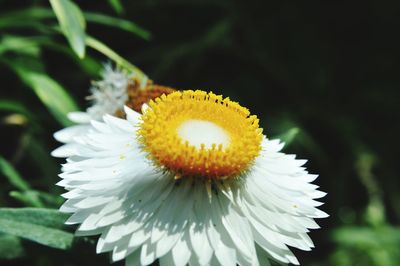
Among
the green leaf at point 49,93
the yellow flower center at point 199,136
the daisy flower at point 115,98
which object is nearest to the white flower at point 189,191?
the yellow flower center at point 199,136

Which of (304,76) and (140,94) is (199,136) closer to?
(140,94)

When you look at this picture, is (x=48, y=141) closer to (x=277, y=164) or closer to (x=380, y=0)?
(x=277, y=164)

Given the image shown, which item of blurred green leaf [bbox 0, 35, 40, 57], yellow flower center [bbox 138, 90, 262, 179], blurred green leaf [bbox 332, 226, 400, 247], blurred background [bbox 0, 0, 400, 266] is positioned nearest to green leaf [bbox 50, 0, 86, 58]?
blurred green leaf [bbox 0, 35, 40, 57]

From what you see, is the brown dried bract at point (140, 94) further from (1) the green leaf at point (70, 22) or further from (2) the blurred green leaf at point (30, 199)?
(2) the blurred green leaf at point (30, 199)

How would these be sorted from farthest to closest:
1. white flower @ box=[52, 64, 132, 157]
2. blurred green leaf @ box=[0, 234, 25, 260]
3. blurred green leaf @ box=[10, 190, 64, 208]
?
white flower @ box=[52, 64, 132, 157] < blurred green leaf @ box=[10, 190, 64, 208] < blurred green leaf @ box=[0, 234, 25, 260]

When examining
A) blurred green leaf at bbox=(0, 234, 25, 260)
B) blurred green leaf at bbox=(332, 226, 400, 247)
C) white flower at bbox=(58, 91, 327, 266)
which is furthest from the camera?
blurred green leaf at bbox=(332, 226, 400, 247)

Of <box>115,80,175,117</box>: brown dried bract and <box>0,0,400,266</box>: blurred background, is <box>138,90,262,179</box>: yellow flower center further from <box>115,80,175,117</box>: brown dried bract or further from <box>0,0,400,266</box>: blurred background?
<box>0,0,400,266</box>: blurred background

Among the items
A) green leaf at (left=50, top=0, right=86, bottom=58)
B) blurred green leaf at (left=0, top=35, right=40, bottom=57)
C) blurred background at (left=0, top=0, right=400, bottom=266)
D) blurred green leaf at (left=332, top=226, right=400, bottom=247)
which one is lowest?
green leaf at (left=50, top=0, right=86, bottom=58)
